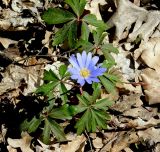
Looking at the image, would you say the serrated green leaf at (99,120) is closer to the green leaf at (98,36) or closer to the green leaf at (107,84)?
the green leaf at (107,84)

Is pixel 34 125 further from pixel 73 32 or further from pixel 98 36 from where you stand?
pixel 98 36

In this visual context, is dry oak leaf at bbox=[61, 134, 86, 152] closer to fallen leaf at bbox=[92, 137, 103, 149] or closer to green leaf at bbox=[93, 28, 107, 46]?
fallen leaf at bbox=[92, 137, 103, 149]

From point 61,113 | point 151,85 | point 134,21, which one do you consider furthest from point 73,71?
point 134,21

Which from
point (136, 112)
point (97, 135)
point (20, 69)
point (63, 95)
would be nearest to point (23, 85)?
point (20, 69)

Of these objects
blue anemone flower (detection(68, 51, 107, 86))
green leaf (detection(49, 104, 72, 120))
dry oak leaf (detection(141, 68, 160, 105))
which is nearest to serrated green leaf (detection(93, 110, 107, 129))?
green leaf (detection(49, 104, 72, 120))

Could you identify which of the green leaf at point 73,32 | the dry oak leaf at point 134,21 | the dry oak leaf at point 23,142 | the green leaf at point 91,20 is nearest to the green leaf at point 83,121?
the dry oak leaf at point 23,142
